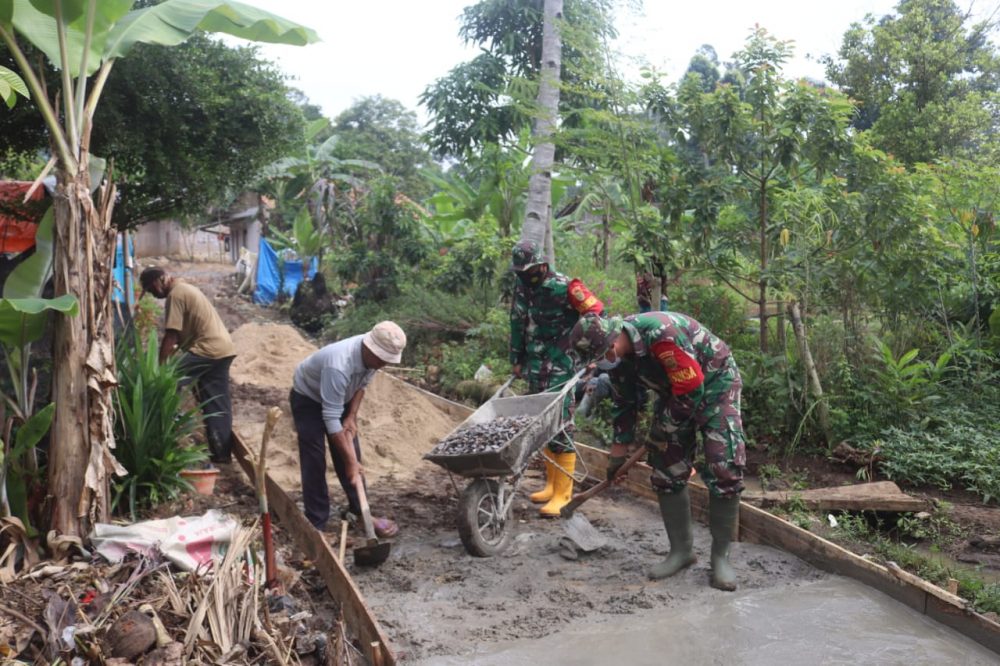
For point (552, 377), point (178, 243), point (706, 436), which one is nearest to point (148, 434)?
point (552, 377)

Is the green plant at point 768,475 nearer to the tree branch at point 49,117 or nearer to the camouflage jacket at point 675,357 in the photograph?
the camouflage jacket at point 675,357

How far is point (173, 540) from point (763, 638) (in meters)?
3.04

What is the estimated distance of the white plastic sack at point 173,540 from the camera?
407 cm

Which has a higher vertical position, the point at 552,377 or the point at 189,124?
the point at 189,124

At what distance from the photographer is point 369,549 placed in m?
4.90

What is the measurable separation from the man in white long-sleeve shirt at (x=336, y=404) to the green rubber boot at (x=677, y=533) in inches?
73.2

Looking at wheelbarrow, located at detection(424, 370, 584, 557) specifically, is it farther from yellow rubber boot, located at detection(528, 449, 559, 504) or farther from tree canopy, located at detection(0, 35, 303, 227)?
tree canopy, located at detection(0, 35, 303, 227)

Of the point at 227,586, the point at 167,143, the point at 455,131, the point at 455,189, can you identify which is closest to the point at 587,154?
the point at 167,143

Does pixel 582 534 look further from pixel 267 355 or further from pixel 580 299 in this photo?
pixel 267 355

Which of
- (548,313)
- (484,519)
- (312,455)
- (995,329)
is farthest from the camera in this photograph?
(995,329)

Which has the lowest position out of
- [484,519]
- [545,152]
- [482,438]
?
[484,519]

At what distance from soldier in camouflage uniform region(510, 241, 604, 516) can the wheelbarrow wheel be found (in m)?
0.78

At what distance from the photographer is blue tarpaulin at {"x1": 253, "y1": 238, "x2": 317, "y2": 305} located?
2153cm

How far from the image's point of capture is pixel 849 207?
21.8ft
